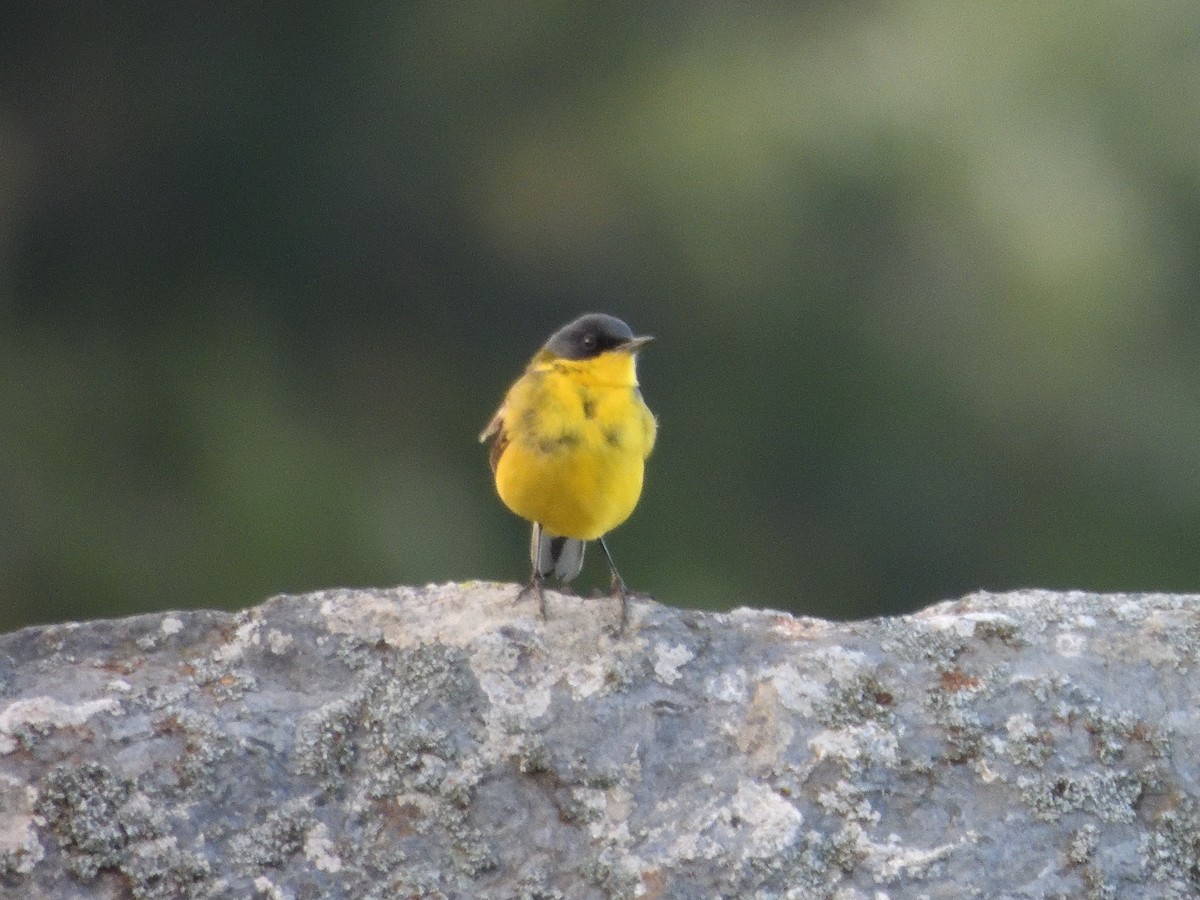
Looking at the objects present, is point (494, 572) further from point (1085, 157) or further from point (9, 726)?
point (9, 726)

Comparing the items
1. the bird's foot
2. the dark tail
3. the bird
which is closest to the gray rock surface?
the bird's foot

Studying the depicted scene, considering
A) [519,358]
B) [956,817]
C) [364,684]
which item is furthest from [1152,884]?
[519,358]

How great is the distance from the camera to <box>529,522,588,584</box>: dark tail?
13.1 ft

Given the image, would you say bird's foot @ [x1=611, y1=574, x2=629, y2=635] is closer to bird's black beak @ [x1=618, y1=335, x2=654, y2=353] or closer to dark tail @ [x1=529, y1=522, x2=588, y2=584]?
dark tail @ [x1=529, y1=522, x2=588, y2=584]

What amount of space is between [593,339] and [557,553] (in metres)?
0.56

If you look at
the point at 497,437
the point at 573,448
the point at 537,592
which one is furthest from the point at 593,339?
the point at 537,592

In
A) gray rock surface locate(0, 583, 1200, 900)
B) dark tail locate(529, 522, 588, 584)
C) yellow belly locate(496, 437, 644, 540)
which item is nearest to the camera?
gray rock surface locate(0, 583, 1200, 900)

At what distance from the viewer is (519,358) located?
8477mm

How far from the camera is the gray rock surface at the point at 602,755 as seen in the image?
7.76ft

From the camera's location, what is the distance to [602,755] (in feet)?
8.32

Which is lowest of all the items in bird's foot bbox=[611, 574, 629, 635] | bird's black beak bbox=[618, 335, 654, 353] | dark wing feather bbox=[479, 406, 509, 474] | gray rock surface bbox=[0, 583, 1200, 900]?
gray rock surface bbox=[0, 583, 1200, 900]

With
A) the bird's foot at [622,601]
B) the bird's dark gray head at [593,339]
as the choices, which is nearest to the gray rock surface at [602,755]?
the bird's foot at [622,601]

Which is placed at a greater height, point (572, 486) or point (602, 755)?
point (572, 486)

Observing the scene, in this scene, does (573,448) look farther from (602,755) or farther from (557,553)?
(602,755)
